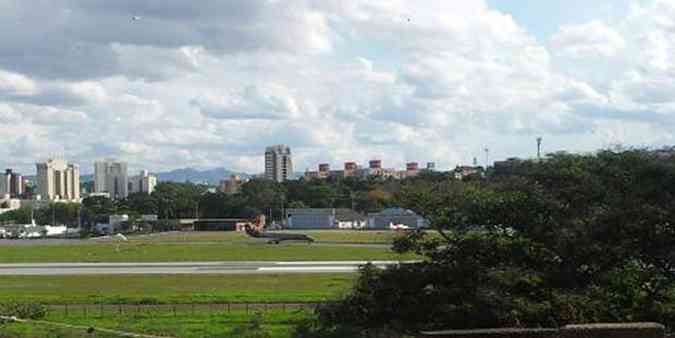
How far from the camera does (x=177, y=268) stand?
65938 millimetres

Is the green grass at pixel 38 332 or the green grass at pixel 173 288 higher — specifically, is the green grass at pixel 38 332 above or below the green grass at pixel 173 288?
above

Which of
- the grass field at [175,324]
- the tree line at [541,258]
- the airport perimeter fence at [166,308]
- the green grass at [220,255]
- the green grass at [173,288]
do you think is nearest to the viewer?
the tree line at [541,258]

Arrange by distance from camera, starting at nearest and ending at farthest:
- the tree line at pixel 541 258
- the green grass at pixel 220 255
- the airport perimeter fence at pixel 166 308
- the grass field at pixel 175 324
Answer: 1. the tree line at pixel 541 258
2. the grass field at pixel 175 324
3. the airport perimeter fence at pixel 166 308
4. the green grass at pixel 220 255

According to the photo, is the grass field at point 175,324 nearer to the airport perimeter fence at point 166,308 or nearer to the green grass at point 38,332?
the green grass at point 38,332

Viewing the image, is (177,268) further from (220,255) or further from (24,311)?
(24,311)

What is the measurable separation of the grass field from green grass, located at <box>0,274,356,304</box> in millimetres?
5243

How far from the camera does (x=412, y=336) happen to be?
23.2m

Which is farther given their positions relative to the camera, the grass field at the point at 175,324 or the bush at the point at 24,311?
the bush at the point at 24,311

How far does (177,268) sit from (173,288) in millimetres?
15630

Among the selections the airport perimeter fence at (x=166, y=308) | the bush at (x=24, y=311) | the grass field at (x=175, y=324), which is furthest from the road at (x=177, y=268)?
the bush at (x=24, y=311)

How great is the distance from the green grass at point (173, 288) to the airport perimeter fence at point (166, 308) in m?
1.39

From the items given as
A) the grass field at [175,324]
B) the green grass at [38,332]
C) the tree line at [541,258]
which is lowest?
the grass field at [175,324]

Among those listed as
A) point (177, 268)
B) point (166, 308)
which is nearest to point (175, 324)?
point (166, 308)

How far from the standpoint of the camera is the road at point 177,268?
61.9 meters
